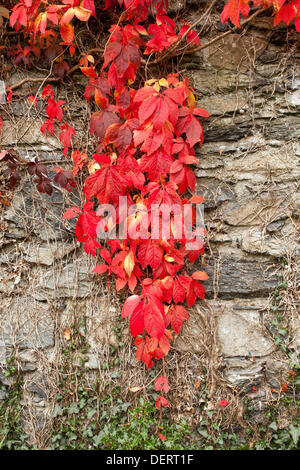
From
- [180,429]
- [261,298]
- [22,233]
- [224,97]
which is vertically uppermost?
[224,97]

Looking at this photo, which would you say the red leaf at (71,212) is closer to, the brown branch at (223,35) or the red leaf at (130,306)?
the red leaf at (130,306)

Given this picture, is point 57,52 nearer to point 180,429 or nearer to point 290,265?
point 290,265

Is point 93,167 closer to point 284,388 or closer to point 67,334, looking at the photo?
point 67,334

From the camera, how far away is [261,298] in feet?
7.46

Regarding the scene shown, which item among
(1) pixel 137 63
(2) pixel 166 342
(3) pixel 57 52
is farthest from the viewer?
(3) pixel 57 52

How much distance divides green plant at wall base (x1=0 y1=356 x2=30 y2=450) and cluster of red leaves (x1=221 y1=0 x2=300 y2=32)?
103 inches

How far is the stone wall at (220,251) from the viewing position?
7.35 feet

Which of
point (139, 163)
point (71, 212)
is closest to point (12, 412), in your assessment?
point (71, 212)

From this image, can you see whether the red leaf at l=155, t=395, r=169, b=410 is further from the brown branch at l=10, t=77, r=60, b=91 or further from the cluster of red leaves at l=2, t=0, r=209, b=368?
the brown branch at l=10, t=77, r=60, b=91

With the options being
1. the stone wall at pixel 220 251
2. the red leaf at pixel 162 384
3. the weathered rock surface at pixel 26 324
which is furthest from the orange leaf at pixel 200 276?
the weathered rock surface at pixel 26 324

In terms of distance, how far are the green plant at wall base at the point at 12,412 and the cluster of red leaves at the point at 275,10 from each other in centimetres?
262

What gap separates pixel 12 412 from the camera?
7.72 ft
